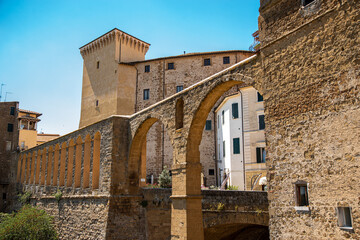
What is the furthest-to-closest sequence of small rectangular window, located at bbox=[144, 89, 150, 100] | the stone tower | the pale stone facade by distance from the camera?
small rectangular window, located at bbox=[144, 89, 150, 100] < the stone tower < the pale stone facade

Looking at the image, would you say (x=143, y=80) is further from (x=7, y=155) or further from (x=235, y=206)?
(x=235, y=206)

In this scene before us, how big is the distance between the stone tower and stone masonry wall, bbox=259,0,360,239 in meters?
26.8

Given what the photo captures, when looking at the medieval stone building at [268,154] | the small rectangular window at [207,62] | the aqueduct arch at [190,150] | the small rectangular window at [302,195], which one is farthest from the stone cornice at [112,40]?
the small rectangular window at [302,195]

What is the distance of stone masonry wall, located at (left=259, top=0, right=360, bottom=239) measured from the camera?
7387mm

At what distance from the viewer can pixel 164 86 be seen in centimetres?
3531

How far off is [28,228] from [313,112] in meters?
18.2

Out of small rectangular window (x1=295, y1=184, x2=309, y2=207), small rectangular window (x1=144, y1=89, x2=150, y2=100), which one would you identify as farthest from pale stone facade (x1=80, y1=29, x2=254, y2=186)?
small rectangular window (x1=295, y1=184, x2=309, y2=207)

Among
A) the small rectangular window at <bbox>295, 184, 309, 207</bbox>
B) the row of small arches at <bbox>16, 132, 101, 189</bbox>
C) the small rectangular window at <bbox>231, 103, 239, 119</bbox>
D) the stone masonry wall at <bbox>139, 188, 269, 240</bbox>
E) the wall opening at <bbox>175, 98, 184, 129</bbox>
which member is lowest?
the stone masonry wall at <bbox>139, 188, 269, 240</bbox>

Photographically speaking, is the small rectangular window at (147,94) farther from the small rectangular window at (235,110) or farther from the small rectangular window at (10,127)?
the small rectangular window at (10,127)

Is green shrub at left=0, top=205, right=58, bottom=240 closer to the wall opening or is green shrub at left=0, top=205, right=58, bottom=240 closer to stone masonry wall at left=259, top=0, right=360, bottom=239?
the wall opening

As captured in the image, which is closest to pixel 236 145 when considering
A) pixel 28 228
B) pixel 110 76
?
pixel 28 228

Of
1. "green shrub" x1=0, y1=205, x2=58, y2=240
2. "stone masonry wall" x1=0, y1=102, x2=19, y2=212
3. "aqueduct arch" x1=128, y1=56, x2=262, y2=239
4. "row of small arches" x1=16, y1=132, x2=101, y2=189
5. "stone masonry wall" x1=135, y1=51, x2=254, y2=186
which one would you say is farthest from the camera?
"stone masonry wall" x1=0, y1=102, x2=19, y2=212

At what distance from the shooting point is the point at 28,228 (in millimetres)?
20438

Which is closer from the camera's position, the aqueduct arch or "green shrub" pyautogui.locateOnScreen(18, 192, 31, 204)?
the aqueduct arch
